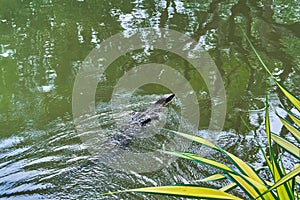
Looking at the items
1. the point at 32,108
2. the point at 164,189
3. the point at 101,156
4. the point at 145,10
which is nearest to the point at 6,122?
the point at 32,108

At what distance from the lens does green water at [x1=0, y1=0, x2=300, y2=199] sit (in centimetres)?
283

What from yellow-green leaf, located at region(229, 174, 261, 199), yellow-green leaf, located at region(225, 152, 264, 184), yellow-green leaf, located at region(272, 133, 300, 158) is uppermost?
yellow-green leaf, located at region(272, 133, 300, 158)

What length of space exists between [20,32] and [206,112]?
11.1ft

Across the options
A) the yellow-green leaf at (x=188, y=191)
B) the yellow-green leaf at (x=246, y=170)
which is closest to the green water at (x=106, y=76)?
the yellow-green leaf at (x=246, y=170)

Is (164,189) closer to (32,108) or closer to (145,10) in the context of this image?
(32,108)

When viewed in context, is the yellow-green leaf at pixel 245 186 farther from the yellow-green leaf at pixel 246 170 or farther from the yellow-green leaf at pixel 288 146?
the yellow-green leaf at pixel 288 146

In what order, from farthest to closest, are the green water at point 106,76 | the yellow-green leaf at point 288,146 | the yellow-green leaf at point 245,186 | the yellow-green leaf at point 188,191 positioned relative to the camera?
the green water at point 106,76 < the yellow-green leaf at point 288,146 < the yellow-green leaf at point 245,186 < the yellow-green leaf at point 188,191

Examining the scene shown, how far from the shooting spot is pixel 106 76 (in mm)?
4504

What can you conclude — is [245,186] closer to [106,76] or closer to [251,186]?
[251,186]

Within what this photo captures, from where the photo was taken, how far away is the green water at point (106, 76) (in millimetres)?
2826

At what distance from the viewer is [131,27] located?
5809mm

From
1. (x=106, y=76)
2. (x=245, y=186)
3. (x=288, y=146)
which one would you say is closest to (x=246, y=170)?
(x=245, y=186)

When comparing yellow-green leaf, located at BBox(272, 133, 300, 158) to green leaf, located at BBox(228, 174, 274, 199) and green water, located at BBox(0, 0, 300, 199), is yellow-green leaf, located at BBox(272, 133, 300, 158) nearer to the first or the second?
green water, located at BBox(0, 0, 300, 199)

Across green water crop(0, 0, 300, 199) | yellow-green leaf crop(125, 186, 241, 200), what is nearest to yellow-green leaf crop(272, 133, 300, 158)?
green water crop(0, 0, 300, 199)
